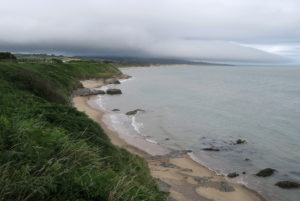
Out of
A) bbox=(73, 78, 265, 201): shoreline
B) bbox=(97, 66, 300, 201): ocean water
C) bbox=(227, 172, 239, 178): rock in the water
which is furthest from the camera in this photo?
bbox=(97, 66, 300, 201): ocean water

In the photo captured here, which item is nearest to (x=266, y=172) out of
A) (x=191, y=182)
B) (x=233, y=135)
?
(x=191, y=182)

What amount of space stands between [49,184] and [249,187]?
1221 centimetres

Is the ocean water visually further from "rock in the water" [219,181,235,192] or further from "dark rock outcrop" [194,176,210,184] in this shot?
"dark rock outcrop" [194,176,210,184]

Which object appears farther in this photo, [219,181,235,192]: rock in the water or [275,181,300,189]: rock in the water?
[275,181,300,189]: rock in the water

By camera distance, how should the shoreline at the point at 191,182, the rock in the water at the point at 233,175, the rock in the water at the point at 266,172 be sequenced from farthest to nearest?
the rock in the water at the point at 266,172
the rock in the water at the point at 233,175
the shoreline at the point at 191,182

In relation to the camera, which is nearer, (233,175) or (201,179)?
(201,179)

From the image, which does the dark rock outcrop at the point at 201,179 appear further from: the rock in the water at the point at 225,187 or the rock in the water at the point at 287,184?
the rock in the water at the point at 287,184

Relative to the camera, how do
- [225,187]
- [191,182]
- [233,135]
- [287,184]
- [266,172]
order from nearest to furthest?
[225,187] → [191,182] → [287,184] → [266,172] → [233,135]

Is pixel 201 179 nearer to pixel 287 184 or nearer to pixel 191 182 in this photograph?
pixel 191 182

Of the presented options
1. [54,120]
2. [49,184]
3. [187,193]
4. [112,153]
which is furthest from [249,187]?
[49,184]

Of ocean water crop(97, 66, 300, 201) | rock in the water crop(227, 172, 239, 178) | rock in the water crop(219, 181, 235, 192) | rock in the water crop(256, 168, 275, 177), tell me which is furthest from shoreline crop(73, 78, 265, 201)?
rock in the water crop(256, 168, 275, 177)

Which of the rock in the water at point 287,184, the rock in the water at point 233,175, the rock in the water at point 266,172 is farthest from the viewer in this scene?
the rock in the water at point 266,172

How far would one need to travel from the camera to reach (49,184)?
3.45 metres

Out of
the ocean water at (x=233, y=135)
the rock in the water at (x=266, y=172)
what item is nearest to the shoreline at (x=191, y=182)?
the ocean water at (x=233, y=135)
